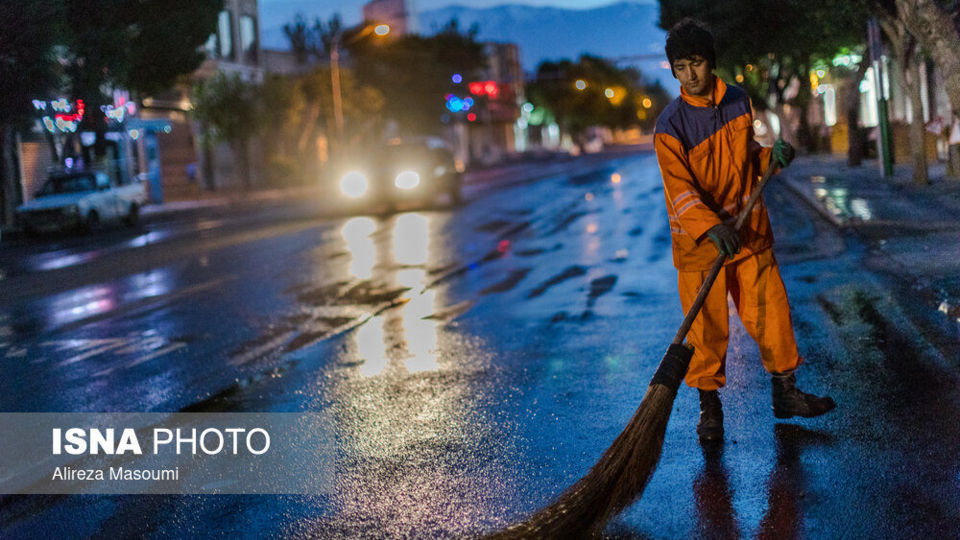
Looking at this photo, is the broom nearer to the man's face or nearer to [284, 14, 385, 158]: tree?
the man's face

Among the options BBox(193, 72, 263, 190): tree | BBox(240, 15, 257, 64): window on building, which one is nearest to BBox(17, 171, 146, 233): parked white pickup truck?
BBox(193, 72, 263, 190): tree

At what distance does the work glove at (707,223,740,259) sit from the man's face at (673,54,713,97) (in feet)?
2.21

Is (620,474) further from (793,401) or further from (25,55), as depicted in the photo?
(25,55)

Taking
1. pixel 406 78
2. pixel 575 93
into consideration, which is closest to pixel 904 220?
pixel 406 78

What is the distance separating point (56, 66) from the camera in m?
25.4

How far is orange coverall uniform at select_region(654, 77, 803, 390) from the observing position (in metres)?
4.94

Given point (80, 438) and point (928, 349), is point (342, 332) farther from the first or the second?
point (928, 349)

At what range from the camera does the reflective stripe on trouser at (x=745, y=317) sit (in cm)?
500

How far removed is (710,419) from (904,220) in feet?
33.4

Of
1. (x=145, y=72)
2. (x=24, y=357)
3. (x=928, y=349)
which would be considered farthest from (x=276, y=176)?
(x=928, y=349)

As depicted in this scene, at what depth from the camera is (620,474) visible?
4.12 metres

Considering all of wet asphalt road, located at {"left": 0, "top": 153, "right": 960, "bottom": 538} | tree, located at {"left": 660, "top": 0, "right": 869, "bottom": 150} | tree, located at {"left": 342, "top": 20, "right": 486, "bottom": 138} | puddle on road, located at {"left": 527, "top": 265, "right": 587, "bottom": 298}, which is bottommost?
A: wet asphalt road, located at {"left": 0, "top": 153, "right": 960, "bottom": 538}

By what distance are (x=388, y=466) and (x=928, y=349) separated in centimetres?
377

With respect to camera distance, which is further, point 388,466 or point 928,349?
point 928,349
